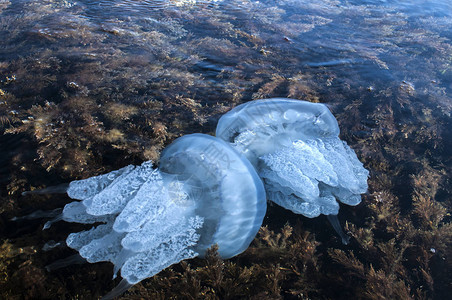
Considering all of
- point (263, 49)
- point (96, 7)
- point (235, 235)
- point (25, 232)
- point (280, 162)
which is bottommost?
point (25, 232)

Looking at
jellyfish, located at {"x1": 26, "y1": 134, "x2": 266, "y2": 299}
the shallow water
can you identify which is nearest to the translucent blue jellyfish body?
jellyfish, located at {"x1": 26, "y1": 134, "x2": 266, "y2": 299}

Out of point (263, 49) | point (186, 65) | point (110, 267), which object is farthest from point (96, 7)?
point (110, 267)

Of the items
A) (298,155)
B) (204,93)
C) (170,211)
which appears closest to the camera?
(170,211)

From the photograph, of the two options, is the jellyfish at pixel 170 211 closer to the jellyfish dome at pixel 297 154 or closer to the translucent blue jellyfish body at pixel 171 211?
the translucent blue jellyfish body at pixel 171 211

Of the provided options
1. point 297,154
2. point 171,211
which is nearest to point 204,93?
point 297,154

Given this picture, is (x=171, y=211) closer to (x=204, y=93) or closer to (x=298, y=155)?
(x=298, y=155)

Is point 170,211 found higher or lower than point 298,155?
lower

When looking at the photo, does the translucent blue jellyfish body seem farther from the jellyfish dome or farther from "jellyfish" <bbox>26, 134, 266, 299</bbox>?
the jellyfish dome

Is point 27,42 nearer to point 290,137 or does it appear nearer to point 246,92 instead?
point 246,92
